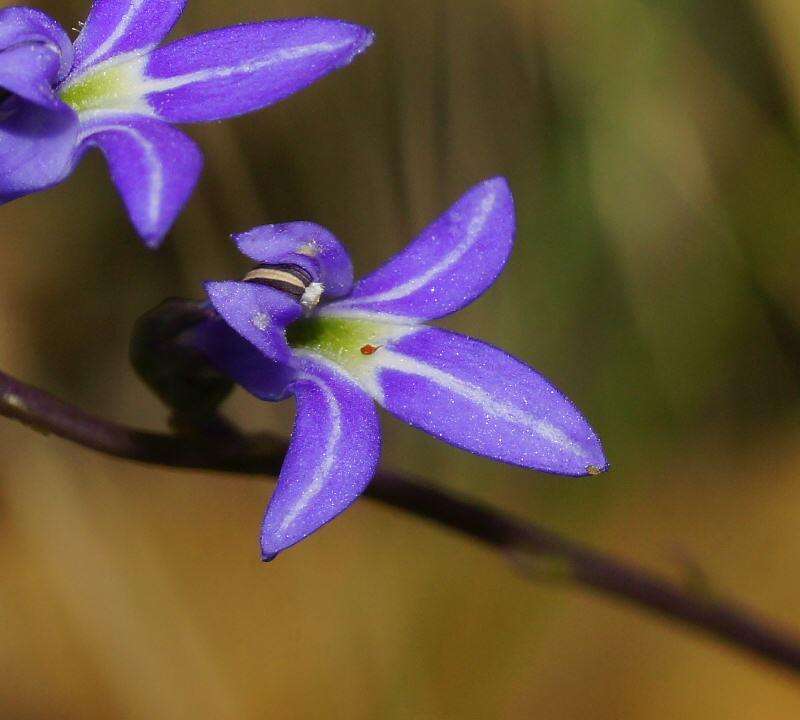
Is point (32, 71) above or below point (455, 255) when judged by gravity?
above

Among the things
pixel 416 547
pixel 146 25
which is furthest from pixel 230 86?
pixel 416 547

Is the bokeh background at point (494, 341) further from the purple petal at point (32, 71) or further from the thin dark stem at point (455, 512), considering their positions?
the purple petal at point (32, 71)

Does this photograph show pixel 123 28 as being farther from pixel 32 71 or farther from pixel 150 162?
pixel 150 162

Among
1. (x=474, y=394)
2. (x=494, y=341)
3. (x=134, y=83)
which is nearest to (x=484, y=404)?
(x=474, y=394)

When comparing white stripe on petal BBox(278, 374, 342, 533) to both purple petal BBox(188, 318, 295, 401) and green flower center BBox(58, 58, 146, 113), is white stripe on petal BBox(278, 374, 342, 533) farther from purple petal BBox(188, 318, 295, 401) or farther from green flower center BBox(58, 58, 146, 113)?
green flower center BBox(58, 58, 146, 113)

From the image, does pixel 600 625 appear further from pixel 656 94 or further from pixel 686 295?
pixel 656 94

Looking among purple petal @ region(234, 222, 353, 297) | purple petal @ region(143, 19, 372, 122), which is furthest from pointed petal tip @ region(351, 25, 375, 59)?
purple petal @ region(234, 222, 353, 297)
